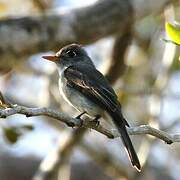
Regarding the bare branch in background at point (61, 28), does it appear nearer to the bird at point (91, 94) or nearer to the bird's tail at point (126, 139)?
the bird at point (91, 94)

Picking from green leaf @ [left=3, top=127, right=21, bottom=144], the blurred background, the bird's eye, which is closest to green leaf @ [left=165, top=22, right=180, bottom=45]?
the blurred background

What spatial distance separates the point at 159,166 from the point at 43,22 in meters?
3.22

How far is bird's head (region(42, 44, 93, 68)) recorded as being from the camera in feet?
16.1

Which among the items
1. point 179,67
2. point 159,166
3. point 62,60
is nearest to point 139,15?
point 179,67

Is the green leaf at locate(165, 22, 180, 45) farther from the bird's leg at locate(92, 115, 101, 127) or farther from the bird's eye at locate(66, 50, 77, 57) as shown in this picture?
the bird's eye at locate(66, 50, 77, 57)

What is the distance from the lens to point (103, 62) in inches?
258

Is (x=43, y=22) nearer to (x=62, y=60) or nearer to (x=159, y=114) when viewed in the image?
(x=62, y=60)

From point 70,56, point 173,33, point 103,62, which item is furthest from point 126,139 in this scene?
point 103,62

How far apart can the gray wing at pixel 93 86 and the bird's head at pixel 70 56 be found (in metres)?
0.15

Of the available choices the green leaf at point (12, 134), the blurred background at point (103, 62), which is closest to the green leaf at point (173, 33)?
the blurred background at point (103, 62)

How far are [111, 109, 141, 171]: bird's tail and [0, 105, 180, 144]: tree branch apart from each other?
15cm

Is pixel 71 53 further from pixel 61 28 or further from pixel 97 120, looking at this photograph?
pixel 97 120

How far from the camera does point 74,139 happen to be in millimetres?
5727

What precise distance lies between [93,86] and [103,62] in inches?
84.9
